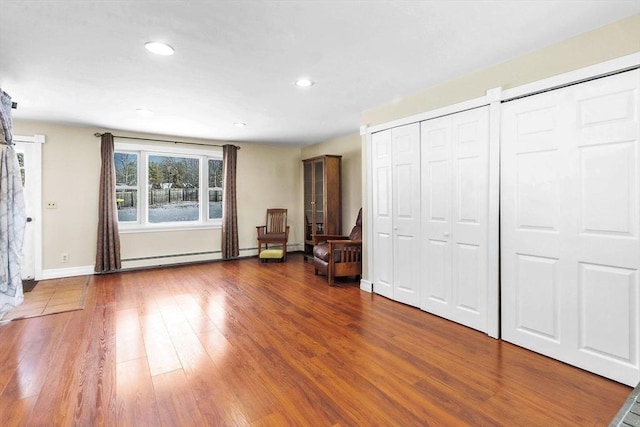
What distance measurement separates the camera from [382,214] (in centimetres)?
373

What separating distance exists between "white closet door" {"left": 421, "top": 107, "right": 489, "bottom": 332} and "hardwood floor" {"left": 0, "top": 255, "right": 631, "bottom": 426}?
0.80 feet

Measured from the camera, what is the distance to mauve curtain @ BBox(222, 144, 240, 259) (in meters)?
5.96

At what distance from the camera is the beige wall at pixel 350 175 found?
5.41 metres

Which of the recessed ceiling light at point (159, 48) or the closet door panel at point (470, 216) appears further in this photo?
the closet door panel at point (470, 216)

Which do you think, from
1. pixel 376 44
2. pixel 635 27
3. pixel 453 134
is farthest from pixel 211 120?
pixel 635 27

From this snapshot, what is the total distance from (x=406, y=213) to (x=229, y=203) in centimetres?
374

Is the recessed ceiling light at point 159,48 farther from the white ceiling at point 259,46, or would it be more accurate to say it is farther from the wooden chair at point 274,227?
the wooden chair at point 274,227

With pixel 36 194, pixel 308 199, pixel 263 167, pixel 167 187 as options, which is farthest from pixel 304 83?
pixel 36 194

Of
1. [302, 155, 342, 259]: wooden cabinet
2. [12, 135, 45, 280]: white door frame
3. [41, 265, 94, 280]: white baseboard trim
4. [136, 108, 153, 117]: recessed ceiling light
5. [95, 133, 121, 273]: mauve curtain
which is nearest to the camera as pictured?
[136, 108, 153, 117]: recessed ceiling light

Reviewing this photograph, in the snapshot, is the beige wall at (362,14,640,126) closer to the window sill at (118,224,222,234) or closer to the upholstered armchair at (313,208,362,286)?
the upholstered armchair at (313,208,362,286)

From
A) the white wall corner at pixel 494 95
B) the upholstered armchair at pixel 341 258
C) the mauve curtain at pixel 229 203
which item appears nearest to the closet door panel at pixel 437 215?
the white wall corner at pixel 494 95

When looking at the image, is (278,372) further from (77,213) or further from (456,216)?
(77,213)

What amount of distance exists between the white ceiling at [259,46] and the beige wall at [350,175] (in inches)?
67.5

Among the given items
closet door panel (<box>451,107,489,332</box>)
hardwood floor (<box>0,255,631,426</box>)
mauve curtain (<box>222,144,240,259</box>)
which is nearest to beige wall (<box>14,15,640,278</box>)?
mauve curtain (<box>222,144,240,259</box>)
